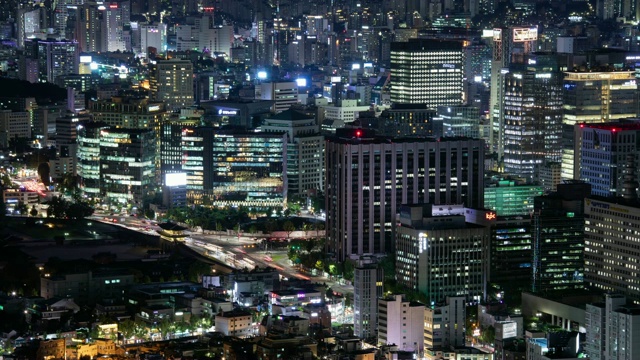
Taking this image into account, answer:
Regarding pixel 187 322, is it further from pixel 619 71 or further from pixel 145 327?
pixel 619 71

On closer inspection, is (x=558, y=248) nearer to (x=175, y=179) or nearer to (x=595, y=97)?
(x=595, y=97)

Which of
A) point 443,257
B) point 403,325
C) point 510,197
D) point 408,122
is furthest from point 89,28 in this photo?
point 403,325

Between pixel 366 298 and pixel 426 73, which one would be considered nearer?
pixel 366 298

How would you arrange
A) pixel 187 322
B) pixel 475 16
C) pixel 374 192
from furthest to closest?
pixel 475 16
pixel 374 192
pixel 187 322

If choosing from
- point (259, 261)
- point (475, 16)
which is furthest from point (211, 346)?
point (475, 16)

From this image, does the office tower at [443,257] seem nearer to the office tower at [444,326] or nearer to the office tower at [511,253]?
the office tower at [511,253]

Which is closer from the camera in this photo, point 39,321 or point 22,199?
point 39,321

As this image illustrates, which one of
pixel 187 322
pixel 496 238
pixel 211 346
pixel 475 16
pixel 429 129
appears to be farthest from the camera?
pixel 475 16
